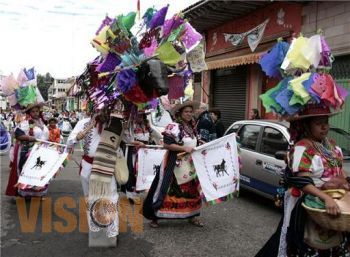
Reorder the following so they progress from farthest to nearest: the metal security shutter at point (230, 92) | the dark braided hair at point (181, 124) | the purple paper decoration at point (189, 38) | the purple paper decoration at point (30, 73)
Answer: the metal security shutter at point (230, 92), the purple paper decoration at point (30, 73), the dark braided hair at point (181, 124), the purple paper decoration at point (189, 38)

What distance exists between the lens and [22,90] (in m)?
7.43

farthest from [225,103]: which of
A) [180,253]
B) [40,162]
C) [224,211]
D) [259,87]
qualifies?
[180,253]

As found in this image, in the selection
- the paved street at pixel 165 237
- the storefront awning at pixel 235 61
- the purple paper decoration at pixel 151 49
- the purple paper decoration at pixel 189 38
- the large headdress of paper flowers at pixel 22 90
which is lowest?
the paved street at pixel 165 237

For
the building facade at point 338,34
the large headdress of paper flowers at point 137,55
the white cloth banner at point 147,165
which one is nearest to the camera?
the large headdress of paper flowers at point 137,55

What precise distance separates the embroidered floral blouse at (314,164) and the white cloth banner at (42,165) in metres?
3.90

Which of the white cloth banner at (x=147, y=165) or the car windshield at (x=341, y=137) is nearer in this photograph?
the car windshield at (x=341, y=137)

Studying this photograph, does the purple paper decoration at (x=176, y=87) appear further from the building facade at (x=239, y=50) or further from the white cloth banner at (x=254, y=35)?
the white cloth banner at (x=254, y=35)

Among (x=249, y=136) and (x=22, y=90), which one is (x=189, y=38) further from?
(x=22, y=90)

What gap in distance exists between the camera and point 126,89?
4066 millimetres

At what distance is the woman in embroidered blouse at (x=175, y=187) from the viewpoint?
18.9ft

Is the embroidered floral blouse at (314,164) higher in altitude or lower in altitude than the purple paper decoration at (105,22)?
lower

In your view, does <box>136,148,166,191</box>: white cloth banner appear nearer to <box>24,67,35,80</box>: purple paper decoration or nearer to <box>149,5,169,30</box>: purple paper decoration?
<box>24,67,35,80</box>: purple paper decoration

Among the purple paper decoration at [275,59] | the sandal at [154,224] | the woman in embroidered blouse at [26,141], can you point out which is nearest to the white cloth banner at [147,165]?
the sandal at [154,224]

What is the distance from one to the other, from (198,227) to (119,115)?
7.41ft
